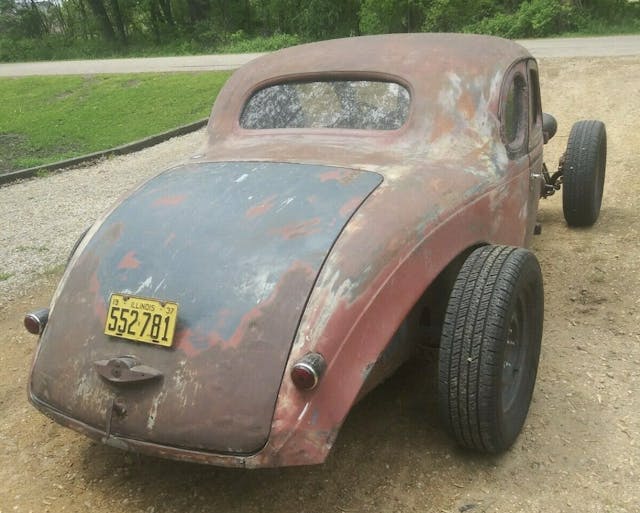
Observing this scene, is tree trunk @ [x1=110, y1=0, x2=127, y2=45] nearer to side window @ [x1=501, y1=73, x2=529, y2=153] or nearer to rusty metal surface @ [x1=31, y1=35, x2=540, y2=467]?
side window @ [x1=501, y1=73, x2=529, y2=153]

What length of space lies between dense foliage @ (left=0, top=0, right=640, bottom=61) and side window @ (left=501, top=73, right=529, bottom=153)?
14.2 m

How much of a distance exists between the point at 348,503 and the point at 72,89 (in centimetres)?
1430

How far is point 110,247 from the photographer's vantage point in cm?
280

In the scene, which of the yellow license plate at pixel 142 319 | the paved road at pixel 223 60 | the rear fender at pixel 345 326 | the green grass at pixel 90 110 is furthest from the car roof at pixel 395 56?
the paved road at pixel 223 60

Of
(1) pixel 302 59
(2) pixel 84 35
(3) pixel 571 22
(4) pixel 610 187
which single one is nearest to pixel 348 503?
(1) pixel 302 59

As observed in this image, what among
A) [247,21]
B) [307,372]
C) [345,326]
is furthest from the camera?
[247,21]

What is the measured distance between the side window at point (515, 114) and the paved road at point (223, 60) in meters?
9.60

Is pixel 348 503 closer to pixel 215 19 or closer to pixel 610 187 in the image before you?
pixel 610 187

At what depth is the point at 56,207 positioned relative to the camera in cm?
750

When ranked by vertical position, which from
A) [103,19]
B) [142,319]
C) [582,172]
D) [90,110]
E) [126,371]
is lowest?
[90,110]

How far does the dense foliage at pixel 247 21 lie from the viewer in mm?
17234

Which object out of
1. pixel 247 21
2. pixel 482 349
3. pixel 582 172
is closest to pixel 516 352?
pixel 482 349

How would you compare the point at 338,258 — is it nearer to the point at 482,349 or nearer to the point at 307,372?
the point at 307,372

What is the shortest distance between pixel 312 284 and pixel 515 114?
6.45 feet
